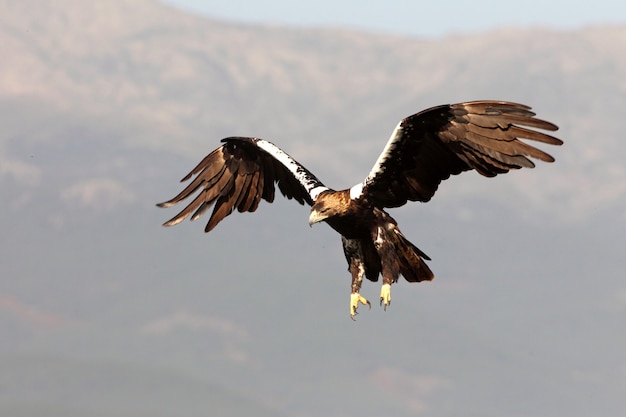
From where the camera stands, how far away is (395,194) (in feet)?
57.9

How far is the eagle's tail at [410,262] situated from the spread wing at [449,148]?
54cm

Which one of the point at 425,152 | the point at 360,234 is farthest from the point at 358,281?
the point at 425,152

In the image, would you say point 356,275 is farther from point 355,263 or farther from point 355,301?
point 355,301

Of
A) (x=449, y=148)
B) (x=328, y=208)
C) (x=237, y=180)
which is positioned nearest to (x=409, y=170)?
(x=449, y=148)

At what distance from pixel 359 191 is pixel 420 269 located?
55.8 inches

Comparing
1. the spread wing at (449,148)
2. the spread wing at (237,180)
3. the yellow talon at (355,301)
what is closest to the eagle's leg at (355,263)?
the yellow talon at (355,301)

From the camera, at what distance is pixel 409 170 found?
1739 centimetres

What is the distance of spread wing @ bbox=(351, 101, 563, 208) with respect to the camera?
1625 cm

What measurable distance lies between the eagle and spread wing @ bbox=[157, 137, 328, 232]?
368 mm

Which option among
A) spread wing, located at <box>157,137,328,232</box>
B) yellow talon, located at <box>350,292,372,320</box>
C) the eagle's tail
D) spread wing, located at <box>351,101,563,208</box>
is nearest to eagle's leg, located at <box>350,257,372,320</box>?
yellow talon, located at <box>350,292,372,320</box>

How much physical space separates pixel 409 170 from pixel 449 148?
75 centimetres

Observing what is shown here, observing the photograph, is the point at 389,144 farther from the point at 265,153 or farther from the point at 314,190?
the point at 265,153

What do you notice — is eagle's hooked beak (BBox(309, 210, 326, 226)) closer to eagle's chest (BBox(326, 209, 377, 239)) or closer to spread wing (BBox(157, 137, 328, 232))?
eagle's chest (BBox(326, 209, 377, 239))

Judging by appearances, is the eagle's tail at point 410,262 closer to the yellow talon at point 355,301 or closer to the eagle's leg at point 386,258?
the eagle's leg at point 386,258
